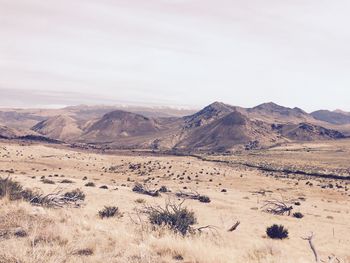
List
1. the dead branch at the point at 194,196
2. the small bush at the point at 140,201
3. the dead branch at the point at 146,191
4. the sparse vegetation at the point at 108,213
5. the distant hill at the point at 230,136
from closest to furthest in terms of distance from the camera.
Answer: the sparse vegetation at the point at 108,213
the small bush at the point at 140,201
the dead branch at the point at 194,196
the dead branch at the point at 146,191
the distant hill at the point at 230,136

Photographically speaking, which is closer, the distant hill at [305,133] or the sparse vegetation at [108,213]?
the sparse vegetation at [108,213]

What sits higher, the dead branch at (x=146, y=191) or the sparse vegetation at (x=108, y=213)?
the sparse vegetation at (x=108, y=213)

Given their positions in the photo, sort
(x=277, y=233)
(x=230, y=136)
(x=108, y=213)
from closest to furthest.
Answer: (x=108, y=213) < (x=277, y=233) < (x=230, y=136)

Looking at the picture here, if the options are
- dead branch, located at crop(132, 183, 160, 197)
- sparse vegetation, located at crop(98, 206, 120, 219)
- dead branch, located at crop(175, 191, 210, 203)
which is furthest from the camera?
dead branch, located at crop(132, 183, 160, 197)

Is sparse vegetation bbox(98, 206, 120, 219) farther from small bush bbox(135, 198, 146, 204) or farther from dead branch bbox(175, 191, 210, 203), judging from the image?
dead branch bbox(175, 191, 210, 203)

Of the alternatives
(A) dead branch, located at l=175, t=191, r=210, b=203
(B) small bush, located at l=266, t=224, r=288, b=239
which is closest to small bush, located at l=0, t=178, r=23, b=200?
(B) small bush, located at l=266, t=224, r=288, b=239

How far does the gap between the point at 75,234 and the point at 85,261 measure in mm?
2071

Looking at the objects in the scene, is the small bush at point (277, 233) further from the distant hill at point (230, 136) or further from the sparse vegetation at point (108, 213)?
the distant hill at point (230, 136)

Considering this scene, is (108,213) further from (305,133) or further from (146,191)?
(305,133)

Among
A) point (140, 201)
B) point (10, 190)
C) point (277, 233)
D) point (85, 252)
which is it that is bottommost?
point (140, 201)

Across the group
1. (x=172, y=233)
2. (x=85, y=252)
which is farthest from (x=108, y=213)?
(x=85, y=252)

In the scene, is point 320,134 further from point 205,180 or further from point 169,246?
point 169,246

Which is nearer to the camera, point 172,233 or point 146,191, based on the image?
point 172,233

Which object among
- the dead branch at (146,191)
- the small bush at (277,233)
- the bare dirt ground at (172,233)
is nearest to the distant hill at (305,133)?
the bare dirt ground at (172,233)
